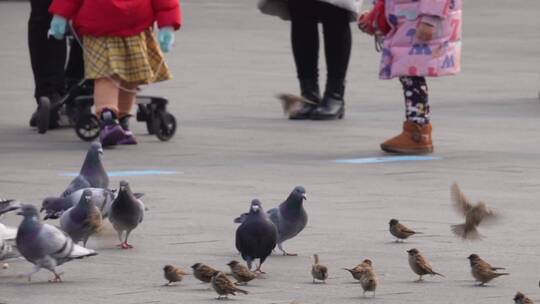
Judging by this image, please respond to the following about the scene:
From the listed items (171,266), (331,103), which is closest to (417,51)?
(331,103)

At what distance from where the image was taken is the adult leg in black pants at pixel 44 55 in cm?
1344

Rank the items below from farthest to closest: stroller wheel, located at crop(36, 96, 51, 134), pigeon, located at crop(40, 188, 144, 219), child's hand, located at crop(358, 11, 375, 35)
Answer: stroller wheel, located at crop(36, 96, 51, 134) < child's hand, located at crop(358, 11, 375, 35) < pigeon, located at crop(40, 188, 144, 219)

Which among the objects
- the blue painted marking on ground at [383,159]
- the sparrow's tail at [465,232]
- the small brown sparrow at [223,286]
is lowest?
A: the blue painted marking on ground at [383,159]

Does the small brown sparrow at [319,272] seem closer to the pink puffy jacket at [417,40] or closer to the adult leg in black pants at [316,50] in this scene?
the pink puffy jacket at [417,40]

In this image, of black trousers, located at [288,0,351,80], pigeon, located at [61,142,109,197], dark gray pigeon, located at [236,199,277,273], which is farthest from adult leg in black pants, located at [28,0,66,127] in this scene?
dark gray pigeon, located at [236,199,277,273]

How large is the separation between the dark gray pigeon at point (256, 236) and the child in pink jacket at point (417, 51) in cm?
457

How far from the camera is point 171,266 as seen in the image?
725cm

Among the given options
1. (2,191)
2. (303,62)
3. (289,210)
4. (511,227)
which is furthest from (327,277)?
(303,62)

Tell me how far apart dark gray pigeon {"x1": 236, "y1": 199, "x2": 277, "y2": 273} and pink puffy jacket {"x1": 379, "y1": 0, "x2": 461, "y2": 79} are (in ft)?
15.1

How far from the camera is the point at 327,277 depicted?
24.2 feet

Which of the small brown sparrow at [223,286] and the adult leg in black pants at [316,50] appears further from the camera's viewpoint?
the adult leg in black pants at [316,50]

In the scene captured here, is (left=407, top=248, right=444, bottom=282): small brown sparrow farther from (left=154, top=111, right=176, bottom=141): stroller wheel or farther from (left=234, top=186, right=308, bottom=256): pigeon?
(left=154, top=111, right=176, bottom=141): stroller wheel

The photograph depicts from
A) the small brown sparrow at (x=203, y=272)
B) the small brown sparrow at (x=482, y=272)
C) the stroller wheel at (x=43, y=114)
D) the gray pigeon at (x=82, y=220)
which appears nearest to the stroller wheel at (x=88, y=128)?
the stroller wheel at (x=43, y=114)

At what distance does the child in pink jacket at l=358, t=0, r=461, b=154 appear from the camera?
11.8 metres
